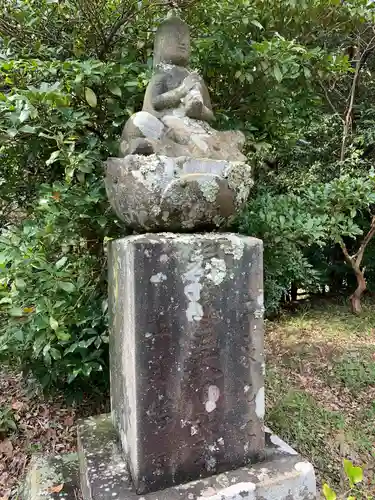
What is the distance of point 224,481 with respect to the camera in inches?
61.9

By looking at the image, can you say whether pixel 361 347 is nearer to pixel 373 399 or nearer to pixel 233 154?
pixel 373 399

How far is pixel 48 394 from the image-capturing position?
2658 millimetres

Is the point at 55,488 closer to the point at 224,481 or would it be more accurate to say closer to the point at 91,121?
the point at 224,481

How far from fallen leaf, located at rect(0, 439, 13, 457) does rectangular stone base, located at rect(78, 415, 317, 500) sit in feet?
2.57

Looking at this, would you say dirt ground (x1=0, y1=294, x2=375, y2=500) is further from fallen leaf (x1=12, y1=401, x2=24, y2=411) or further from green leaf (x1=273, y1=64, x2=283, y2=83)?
green leaf (x1=273, y1=64, x2=283, y2=83)

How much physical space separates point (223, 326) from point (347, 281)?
471cm

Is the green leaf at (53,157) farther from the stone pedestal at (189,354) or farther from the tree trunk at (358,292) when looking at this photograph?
the tree trunk at (358,292)

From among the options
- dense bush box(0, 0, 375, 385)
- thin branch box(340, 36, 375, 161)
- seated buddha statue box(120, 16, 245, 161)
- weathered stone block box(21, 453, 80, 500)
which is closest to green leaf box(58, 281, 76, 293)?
dense bush box(0, 0, 375, 385)

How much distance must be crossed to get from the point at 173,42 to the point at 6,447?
2353 mm

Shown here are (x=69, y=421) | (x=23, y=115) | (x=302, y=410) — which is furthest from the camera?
(x=302, y=410)

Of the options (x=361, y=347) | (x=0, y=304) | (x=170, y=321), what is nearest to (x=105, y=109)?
(x=0, y=304)

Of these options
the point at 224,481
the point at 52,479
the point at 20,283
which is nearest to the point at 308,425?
the point at 224,481

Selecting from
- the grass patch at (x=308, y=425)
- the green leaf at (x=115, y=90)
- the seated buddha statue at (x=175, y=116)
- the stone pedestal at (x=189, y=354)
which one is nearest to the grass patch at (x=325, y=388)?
the grass patch at (x=308, y=425)

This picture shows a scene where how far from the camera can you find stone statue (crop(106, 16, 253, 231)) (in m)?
1.53
